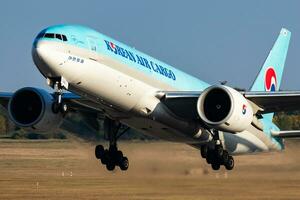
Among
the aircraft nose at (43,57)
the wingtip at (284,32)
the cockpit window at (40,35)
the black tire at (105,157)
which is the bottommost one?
the black tire at (105,157)

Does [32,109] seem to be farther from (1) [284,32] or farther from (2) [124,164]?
(1) [284,32]

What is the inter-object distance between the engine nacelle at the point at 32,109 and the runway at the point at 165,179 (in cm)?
155

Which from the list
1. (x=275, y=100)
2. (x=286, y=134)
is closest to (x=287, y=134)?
(x=286, y=134)

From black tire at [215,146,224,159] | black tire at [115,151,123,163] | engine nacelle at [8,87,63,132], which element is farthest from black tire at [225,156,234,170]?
engine nacelle at [8,87,63,132]

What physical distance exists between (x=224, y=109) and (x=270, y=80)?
9858 mm

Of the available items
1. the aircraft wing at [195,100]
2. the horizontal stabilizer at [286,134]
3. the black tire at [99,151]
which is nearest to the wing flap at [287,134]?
the horizontal stabilizer at [286,134]

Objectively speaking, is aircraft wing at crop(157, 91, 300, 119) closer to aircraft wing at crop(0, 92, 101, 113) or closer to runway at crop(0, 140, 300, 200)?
aircraft wing at crop(0, 92, 101, 113)

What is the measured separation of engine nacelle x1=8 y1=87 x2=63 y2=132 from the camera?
1292 inches

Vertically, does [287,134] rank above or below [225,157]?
above

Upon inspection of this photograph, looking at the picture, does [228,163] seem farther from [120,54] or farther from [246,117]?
[120,54]

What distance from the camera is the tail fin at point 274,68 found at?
38531 millimetres

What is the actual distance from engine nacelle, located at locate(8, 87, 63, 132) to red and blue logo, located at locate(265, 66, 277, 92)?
1151 centimetres

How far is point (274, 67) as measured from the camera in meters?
40.2

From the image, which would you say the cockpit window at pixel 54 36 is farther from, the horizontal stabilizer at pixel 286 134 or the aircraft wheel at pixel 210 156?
the horizontal stabilizer at pixel 286 134
